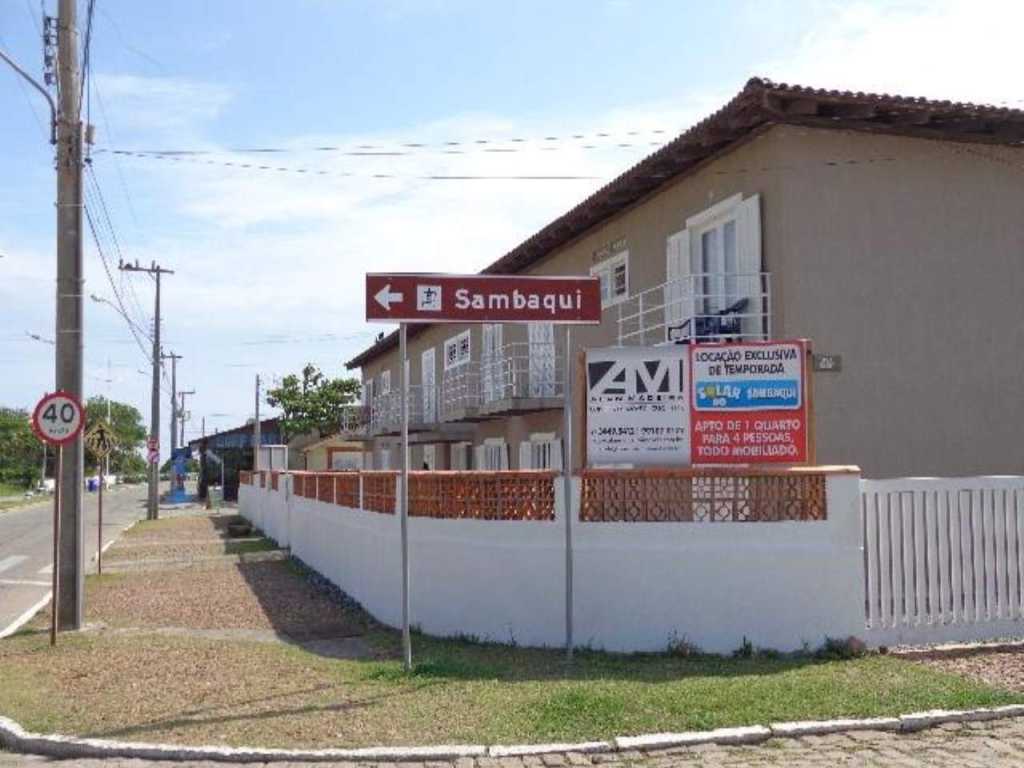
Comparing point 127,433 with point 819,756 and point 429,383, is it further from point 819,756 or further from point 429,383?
point 819,756

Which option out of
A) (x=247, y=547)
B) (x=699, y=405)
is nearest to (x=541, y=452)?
(x=247, y=547)

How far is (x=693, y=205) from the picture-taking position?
15148 mm

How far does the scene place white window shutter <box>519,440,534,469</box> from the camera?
21.4 metres

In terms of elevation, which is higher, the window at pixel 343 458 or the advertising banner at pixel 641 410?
the advertising banner at pixel 641 410

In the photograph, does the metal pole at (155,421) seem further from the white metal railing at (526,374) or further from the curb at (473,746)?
the curb at (473,746)

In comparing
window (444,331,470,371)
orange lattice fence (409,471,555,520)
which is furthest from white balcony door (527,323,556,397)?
orange lattice fence (409,471,555,520)

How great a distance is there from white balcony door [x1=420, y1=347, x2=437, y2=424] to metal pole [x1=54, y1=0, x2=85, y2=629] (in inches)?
622

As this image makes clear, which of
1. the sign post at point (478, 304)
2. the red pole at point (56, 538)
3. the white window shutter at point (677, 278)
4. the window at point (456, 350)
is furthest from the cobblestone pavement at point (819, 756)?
the window at point (456, 350)

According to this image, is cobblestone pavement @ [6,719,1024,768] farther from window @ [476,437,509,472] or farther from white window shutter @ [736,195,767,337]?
window @ [476,437,509,472]

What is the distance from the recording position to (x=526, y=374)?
72.6 feet

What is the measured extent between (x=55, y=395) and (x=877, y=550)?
842 centimetres

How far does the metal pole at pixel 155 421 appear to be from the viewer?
39.2 metres

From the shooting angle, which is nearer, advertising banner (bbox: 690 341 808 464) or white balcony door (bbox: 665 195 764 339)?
advertising banner (bbox: 690 341 808 464)

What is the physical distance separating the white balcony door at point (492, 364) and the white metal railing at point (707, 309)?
5708 mm
